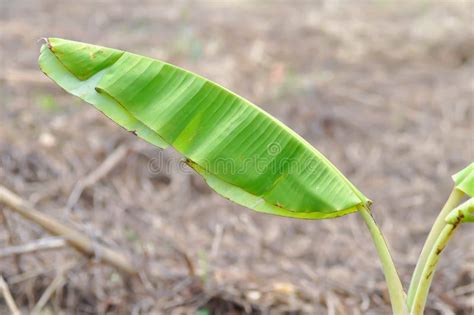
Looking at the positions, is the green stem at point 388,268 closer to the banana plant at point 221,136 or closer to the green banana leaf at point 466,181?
the banana plant at point 221,136

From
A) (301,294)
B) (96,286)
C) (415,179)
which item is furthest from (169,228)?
(415,179)

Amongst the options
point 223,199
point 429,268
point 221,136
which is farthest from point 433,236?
point 223,199

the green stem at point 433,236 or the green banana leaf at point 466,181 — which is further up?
the green banana leaf at point 466,181

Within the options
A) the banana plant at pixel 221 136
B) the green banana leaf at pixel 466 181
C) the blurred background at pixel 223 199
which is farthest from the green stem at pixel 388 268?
the blurred background at pixel 223 199

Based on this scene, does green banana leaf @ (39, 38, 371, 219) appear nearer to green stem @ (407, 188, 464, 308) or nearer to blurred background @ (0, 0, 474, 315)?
green stem @ (407, 188, 464, 308)

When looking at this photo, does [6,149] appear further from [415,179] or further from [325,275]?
[415,179]

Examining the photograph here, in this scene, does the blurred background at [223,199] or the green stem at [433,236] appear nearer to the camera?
the green stem at [433,236]

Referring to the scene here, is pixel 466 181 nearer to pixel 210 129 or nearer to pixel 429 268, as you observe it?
pixel 429 268
